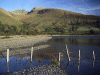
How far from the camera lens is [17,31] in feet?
265

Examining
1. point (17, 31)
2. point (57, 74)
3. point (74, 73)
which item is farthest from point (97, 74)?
point (17, 31)

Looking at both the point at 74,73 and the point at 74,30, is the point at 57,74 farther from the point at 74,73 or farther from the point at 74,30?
the point at 74,30

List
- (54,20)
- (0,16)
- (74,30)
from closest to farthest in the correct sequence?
(0,16)
(74,30)
(54,20)

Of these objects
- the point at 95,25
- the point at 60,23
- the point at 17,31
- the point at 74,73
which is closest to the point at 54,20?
the point at 60,23

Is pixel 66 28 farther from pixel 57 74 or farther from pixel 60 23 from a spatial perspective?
pixel 57 74

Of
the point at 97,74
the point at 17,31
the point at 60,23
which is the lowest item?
the point at 97,74

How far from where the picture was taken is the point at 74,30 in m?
118

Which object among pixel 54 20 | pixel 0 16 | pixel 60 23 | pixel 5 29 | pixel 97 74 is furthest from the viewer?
pixel 54 20

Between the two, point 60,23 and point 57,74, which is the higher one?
point 60,23

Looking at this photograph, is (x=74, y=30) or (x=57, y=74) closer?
(x=57, y=74)

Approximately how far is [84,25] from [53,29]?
1531 inches

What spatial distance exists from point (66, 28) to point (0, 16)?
70465 mm

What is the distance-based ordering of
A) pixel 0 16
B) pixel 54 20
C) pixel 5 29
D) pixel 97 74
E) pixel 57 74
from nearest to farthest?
pixel 57 74 → pixel 97 74 → pixel 5 29 → pixel 0 16 → pixel 54 20

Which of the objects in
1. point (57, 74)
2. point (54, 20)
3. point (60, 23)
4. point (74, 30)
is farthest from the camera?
point (54, 20)
